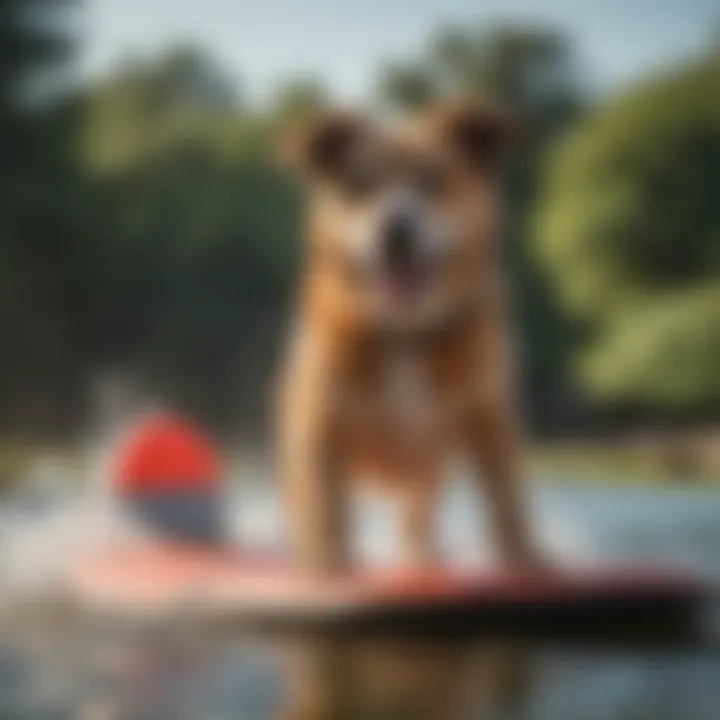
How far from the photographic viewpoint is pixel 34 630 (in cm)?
170

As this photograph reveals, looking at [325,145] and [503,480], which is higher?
[325,145]

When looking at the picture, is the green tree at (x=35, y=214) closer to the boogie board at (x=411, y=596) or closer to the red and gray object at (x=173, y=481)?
the red and gray object at (x=173, y=481)

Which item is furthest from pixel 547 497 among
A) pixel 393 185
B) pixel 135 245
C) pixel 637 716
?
pixel 135 245

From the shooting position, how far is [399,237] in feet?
5.24

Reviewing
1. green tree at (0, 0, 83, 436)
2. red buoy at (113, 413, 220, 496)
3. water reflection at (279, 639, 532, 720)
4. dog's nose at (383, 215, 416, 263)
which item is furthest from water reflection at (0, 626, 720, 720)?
dog's nose at (383, 215, 416, 263)

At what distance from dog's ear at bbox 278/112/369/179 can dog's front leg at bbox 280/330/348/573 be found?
0.54 ft

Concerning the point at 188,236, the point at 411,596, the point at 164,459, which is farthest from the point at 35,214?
the point at 411,596

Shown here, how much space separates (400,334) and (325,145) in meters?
0.19

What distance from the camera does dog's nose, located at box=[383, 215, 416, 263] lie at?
1.60 meters

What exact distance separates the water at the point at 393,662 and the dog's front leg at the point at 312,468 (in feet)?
0.07

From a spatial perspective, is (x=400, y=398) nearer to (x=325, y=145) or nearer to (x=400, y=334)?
(x=400, y=334)

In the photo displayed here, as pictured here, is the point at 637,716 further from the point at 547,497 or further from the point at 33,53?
the point at 33,53

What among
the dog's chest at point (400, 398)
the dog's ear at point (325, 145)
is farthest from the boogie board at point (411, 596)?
the dog's ear at point (325, 145)

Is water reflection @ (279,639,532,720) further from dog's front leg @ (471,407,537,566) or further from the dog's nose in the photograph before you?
the dog's nose
